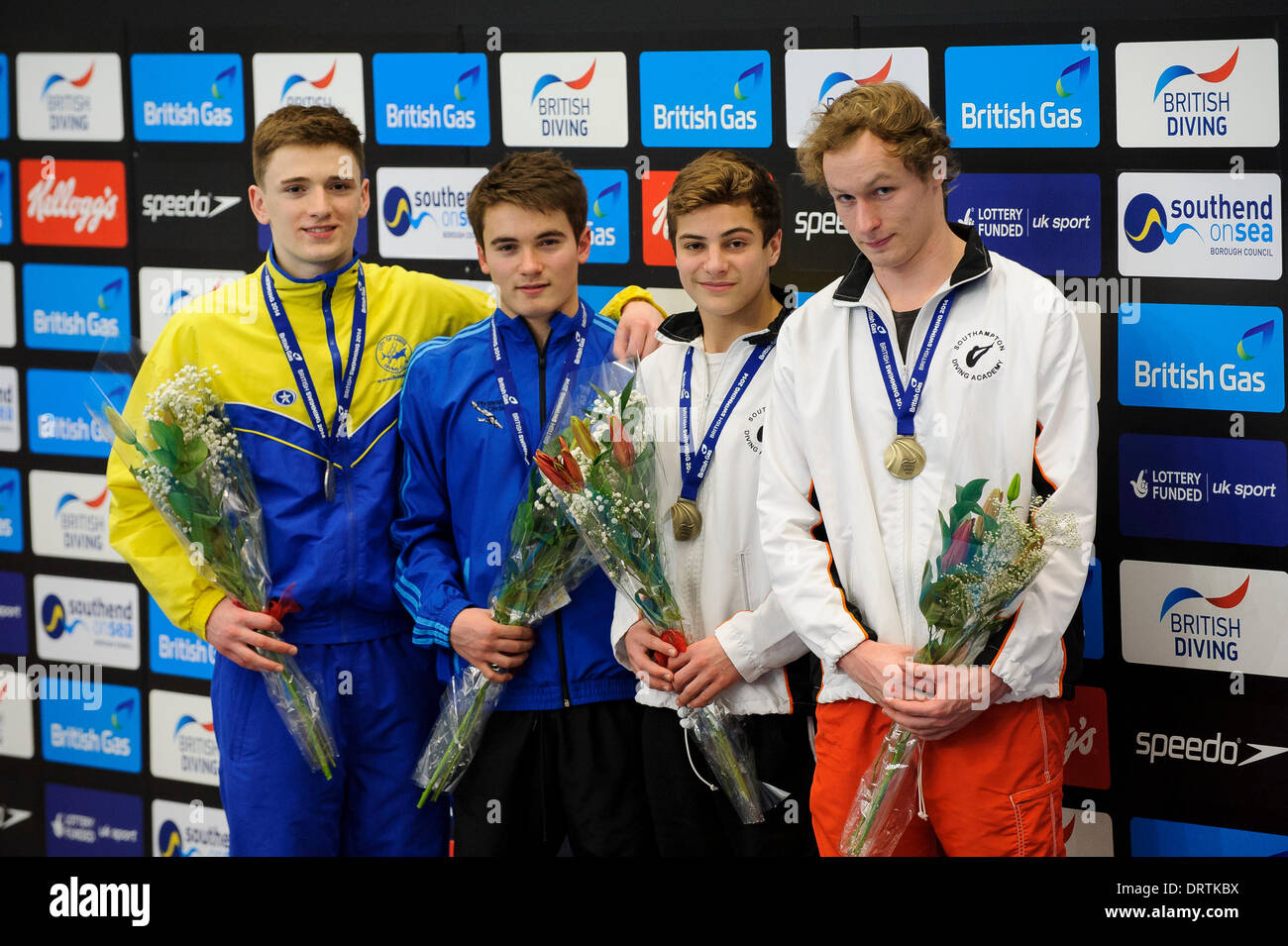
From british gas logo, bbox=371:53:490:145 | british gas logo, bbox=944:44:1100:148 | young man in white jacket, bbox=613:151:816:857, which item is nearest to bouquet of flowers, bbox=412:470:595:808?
young man in white jacket, bbox=613:151:816:857

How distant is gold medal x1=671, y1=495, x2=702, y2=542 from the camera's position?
281cm

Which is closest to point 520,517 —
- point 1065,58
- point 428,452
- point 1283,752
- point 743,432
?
point 428,452

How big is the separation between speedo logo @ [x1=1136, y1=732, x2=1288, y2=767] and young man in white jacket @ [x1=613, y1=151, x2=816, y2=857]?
3.26ft

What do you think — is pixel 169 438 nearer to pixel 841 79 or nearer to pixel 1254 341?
pixel 841 79

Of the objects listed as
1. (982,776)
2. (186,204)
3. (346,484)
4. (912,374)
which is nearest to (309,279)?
(346,484)

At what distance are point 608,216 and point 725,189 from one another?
809 mm

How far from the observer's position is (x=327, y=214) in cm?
303

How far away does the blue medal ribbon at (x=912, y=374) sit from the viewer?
256cm

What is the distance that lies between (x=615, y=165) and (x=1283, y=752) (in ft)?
7.55

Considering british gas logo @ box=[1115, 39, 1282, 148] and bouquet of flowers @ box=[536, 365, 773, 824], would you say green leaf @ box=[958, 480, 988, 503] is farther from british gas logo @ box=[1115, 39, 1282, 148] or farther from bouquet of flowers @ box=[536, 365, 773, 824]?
british gas logo @ box=[1115, 39, 1282, 148]

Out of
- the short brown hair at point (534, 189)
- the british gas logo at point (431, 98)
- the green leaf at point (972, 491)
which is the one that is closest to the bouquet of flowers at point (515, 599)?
the short brown hair at point (534, 189)

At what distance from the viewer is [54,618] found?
4188 mm

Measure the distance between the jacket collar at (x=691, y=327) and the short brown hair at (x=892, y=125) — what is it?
0.40 metres
